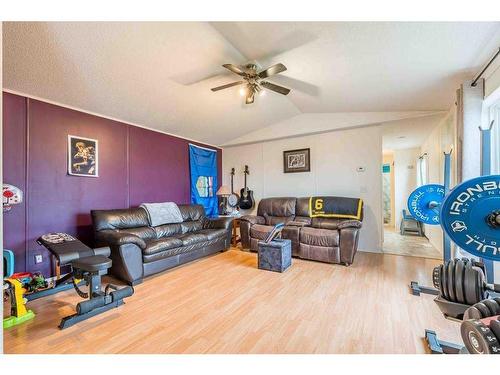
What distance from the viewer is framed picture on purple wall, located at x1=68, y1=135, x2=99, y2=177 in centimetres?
313

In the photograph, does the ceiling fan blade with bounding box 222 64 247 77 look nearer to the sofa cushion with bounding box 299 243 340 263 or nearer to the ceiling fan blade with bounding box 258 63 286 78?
the ceiling fan blade with bounding box 258 63 286 78

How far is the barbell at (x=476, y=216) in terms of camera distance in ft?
3.75

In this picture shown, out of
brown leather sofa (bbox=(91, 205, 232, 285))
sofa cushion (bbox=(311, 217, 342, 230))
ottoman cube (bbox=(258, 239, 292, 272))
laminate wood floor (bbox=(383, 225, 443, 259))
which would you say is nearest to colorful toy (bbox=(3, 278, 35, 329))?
brown leather sofa (bbox=(91, 205, 232, 285))

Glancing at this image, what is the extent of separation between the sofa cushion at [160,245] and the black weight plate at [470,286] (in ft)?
9.93

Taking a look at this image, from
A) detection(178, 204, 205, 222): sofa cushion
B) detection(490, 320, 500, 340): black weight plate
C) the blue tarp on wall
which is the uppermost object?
the blue tarp on wall

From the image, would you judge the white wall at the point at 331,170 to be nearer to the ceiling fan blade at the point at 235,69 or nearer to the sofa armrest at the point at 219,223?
the sofa armrest at the point at 219,223

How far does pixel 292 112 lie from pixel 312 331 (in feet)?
12.9

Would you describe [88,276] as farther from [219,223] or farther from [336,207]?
[336,207]

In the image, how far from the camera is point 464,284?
1424mm

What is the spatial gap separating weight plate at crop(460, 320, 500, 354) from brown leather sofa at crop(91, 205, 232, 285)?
294 centimetres

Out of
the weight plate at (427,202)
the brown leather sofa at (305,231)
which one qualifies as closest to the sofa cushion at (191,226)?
the brown leather sofa at (305,231)

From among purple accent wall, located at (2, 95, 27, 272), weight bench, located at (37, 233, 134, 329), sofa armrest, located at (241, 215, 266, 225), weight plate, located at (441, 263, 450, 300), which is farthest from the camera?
sofa armrest, located at (241, 215, 266, 225)

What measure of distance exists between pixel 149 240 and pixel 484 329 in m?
3.35
